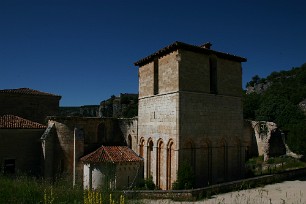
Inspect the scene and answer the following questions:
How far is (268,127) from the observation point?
26312 millimetres

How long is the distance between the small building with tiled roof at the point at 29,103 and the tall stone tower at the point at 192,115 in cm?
1320

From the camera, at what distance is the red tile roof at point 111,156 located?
51.8ft

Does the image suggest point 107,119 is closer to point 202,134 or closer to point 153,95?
point 153,95

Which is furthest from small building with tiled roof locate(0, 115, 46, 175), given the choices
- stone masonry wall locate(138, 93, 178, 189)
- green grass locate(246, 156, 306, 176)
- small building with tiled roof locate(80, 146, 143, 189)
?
green grass locate(246, 156, 306, 176)

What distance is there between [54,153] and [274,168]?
17.2m

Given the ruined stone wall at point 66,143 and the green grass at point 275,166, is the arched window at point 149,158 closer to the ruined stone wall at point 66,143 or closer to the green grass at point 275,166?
the ruined stone wall at point 66,143

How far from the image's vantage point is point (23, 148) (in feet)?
60.7

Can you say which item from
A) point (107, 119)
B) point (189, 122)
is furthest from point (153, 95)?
point (107, 119)

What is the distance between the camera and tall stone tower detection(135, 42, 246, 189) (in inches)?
561

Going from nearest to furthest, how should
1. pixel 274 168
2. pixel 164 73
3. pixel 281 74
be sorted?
pixel 164 73 < pixel 274 168 < pixel 281 74

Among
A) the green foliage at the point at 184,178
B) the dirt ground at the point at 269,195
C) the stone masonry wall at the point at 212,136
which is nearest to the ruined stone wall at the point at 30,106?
the stone masonry wall at the point at 212,136

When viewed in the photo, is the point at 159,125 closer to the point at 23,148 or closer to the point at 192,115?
the point at 192,115

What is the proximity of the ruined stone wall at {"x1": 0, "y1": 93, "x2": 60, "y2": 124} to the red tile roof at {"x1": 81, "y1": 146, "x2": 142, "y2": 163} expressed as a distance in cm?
1150

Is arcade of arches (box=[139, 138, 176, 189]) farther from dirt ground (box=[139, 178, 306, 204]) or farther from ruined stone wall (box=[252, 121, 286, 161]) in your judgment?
ruined stone wall (box=[252, 121, 286, 161])
